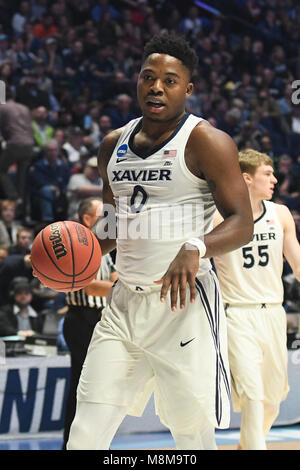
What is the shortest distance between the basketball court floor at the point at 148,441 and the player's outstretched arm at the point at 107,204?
2.77 metres

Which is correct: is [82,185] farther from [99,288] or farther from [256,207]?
[256,207]

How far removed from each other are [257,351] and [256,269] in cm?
53

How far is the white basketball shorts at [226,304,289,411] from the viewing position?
15.4ft

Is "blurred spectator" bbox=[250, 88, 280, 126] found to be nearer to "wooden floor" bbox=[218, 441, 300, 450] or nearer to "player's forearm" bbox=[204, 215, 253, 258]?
"wooden floor" bbox=[218, 441, 300, 450]

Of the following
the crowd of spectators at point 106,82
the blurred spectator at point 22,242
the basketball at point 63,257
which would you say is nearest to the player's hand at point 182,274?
the basketball at point 63,257

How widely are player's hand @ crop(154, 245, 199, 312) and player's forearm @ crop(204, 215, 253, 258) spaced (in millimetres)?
127

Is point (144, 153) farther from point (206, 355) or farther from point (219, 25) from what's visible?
point (219, 25)

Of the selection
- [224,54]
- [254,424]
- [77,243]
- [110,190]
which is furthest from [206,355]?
[224,54]

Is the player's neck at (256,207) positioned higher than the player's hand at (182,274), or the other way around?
the player's neck at (256,207)

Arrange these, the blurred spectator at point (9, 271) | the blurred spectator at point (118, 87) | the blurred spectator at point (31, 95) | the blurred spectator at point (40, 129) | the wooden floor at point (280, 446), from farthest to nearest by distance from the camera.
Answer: the blurred spectator at point (118, 87), the blurred spectator at point (31, 95), the blurred spectator at point (40, 129), the blurred spectator at point (9, 271), the wooden floor at point (280, 446)

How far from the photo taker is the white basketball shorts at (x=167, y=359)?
3107 mm

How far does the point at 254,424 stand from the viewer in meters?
4.64

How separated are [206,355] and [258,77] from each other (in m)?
12.4

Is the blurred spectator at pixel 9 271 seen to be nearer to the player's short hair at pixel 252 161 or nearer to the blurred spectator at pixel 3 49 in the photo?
the player's short hair at pixel 252 161
